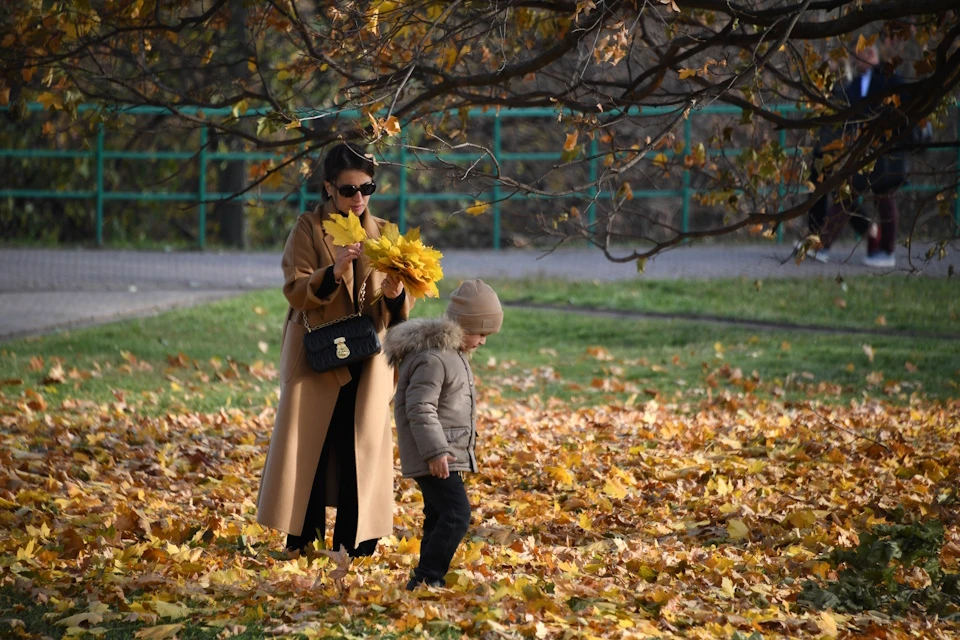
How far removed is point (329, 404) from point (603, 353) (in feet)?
21.9

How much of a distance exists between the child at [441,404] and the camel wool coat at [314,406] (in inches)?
18.8

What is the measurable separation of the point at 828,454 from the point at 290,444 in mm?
3463

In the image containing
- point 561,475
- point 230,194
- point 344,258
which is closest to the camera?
point 344,258

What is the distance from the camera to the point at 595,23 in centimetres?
610

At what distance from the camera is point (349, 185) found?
5203 millimetres

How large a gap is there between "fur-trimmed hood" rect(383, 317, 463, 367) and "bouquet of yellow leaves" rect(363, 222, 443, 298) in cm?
12

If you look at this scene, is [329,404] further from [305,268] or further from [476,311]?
[476,311]

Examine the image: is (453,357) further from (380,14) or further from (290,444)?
(380,14)

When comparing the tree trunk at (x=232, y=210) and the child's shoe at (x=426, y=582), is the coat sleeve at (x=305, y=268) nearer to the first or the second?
the child's shoe at (x=426, y=582)

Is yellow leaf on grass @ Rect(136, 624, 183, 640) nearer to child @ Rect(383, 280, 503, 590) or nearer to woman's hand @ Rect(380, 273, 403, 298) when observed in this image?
child @ Rect(383, 280, 503, 590)

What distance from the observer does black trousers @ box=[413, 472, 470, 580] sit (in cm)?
486

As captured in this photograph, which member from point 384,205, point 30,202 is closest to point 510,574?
point 384,205

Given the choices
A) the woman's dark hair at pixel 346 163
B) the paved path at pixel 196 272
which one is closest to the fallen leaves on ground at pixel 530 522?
the woman's dark hair at pixel 346 163

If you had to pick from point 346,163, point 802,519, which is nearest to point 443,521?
point 346,163
